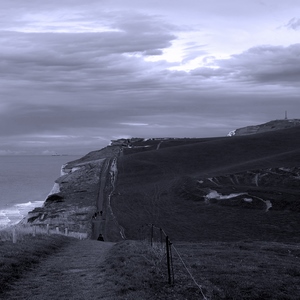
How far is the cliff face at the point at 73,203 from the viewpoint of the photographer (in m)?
59.1

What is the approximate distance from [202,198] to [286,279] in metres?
55.8

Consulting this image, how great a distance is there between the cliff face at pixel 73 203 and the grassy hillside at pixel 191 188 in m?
3.91

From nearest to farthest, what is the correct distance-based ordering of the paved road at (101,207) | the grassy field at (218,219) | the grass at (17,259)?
1. the grassy field at (218,219)
2. the grass at (17,259)
3. the paved road at (101,207)

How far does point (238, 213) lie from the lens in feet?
201

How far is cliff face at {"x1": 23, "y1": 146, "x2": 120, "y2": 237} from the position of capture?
59.1m

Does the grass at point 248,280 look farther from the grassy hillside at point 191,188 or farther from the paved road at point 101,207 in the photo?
the paved road at point 101,207

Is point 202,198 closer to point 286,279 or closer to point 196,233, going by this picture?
point 196,233

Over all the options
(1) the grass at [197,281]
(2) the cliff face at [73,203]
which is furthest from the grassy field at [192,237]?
(2) the cliff face at [73,203]

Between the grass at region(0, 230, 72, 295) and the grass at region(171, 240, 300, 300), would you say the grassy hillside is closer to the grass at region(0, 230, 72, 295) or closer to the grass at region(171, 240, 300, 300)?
the grass at region(0, 230, 72, 295)

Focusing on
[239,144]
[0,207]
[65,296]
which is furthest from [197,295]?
[239,144]

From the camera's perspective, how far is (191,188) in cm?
7594

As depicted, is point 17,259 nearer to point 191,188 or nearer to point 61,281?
point 61,281

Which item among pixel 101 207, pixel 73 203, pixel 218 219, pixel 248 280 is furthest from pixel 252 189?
pixel 248 280

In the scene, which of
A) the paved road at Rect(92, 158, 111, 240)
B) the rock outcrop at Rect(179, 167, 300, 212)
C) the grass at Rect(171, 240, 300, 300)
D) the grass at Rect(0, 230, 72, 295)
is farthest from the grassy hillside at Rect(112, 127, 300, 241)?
the grass at Rect(171, 240, 300, 300)
